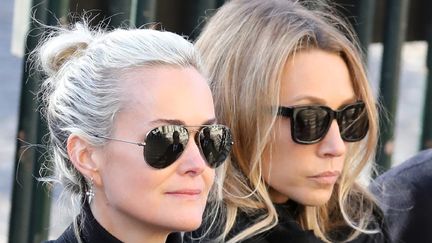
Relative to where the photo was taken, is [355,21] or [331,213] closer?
[331,213]

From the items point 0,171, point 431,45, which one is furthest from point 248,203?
point 0,171

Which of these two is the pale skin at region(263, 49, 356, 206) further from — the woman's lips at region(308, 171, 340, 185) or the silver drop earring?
the silver drop earring

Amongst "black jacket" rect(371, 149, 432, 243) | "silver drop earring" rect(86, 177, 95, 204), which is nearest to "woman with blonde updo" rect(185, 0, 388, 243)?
"black jacket" rect(371, 149, 432, 243)

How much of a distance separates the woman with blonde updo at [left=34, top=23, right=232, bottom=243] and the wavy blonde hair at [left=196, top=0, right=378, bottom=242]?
1.15 ft

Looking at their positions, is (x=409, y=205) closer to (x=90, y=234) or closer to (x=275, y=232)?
(x=275, y=232)

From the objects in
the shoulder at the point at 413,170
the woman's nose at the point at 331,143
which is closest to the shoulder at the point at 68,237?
the woman's nose at the point at 331,143

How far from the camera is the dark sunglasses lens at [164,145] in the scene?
204 centimetres

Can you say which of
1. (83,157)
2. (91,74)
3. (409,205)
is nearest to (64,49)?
(91,74)

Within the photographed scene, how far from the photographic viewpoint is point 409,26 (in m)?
4.51

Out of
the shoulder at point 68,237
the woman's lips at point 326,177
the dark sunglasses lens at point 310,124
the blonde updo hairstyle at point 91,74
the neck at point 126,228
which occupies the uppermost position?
the blonde updo hairstyle at point 91,74

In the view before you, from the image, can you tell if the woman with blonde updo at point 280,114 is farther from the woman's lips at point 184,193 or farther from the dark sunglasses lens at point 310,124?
the woman's lips at point 184,193

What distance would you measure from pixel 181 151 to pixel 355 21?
2.02 meters

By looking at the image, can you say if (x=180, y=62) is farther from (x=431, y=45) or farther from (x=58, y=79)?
(x=431, y=45)

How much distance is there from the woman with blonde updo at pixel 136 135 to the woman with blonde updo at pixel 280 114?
351 millimetres
